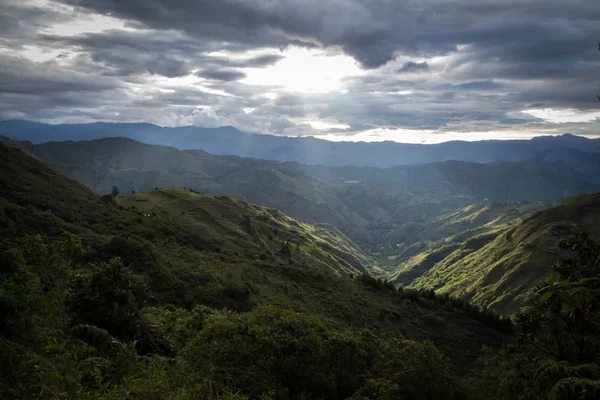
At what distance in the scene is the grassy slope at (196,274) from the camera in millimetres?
40281

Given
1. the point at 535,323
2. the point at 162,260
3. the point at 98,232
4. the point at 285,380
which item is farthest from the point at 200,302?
the point at 535,323

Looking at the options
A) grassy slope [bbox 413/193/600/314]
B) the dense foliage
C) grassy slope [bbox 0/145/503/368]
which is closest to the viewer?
the dense foliage

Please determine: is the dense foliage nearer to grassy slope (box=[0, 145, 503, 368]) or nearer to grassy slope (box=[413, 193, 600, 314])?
grassy slope (box=[0, 145, 503, 368])

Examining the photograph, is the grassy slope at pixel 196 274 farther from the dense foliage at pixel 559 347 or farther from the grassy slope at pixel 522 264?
the grassy slope at pixel 522 264

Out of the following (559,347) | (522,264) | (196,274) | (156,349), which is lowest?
(522,264)

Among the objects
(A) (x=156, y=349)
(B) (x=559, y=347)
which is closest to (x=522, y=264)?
(B) (x=559, y=347)

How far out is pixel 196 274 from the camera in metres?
44.7

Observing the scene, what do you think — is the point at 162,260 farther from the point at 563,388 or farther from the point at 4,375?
the point at 563,388

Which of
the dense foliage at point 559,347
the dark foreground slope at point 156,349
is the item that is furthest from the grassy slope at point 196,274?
the dense foliage at point 559,347

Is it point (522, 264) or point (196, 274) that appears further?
point (522, 264)

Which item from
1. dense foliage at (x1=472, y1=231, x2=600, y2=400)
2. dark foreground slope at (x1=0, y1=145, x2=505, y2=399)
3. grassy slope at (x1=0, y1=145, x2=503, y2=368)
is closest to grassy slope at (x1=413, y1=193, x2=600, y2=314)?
grassy slope at (x1=0, y1=145, x2=503, y2=368)

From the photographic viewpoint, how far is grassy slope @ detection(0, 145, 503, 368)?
1586 inches

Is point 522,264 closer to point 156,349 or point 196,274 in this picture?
point 196,274

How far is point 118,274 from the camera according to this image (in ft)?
50.0
